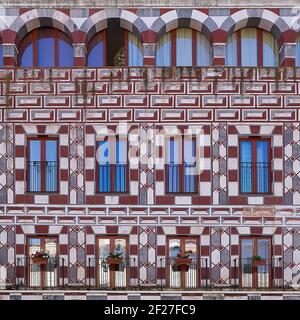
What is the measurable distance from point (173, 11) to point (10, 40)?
4010 mm

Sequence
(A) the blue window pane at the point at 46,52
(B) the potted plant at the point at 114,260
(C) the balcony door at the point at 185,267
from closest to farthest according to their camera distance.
A: (B) the potted plant at the point at 114,260
(C) the balcony door at the point at 185,267
(A) the blue window pane at the point at 46,52

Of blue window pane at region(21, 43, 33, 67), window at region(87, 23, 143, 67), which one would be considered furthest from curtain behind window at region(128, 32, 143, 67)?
blue window pane at region(21, 43, 33, 67)

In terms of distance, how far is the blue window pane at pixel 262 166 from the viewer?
23953 millimetres

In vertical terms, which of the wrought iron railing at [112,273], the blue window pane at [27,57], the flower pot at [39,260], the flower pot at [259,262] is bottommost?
the wrought iron railing at [112,273]

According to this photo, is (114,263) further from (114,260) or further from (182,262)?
(182,262)

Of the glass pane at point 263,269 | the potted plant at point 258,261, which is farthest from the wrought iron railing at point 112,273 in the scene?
the glass pane at point 263,269

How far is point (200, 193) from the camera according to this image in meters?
23.8

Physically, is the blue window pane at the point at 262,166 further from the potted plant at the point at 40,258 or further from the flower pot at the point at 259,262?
the potted plant at the point at 40,258

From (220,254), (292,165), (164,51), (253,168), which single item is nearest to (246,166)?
(253,168)

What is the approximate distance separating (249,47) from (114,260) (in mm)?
6168

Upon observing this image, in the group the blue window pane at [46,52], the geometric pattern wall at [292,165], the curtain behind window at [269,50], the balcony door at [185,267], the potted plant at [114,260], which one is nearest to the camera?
the potted plant at [114,260]

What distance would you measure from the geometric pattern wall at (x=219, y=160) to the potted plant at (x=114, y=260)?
2674mm

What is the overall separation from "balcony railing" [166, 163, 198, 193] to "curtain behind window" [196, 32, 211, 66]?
2576mm
